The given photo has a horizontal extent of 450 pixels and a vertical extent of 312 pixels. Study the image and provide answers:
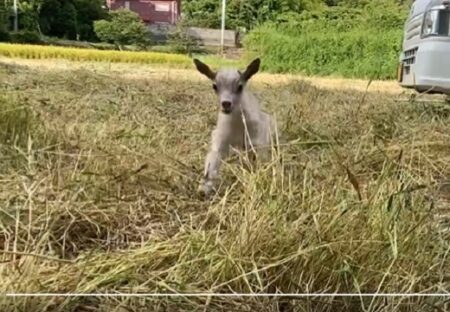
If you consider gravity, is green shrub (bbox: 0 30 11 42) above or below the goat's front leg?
below

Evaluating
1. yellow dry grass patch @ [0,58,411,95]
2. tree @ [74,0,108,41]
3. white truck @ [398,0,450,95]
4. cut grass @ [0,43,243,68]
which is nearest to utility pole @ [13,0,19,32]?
tree @ [74,0,108,41]

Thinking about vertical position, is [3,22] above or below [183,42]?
above

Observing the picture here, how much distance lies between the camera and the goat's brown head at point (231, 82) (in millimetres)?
3205

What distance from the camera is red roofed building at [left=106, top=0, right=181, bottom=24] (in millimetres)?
35031

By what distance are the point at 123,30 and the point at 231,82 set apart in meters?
21.7

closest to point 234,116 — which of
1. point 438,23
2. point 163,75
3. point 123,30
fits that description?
point 438,23

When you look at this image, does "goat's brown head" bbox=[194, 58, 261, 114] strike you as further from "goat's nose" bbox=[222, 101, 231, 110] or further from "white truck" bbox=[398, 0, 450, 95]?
"white truck" bbox=[398, 0, 450, 95]

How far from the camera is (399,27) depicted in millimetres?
21938

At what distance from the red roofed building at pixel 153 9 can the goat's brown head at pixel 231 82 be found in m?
32.1

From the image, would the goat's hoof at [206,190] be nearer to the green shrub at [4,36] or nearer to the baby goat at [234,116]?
the baby goat at [234,116]

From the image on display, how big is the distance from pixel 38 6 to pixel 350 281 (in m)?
23.7

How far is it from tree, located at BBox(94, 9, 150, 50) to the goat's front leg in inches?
826

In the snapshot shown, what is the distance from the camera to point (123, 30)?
24422 mm

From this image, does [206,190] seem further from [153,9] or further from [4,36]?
[153,9]
